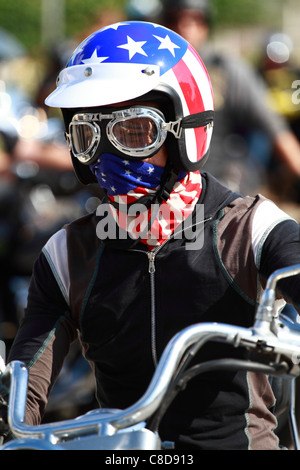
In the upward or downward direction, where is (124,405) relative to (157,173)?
downward

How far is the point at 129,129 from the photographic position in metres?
2.61

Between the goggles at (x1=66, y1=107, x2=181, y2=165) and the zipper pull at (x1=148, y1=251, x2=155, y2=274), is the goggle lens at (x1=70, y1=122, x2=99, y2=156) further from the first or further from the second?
the zipper pull at (x1=148, y1=251, x2=155, y2=274)

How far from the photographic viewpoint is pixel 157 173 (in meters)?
2.73

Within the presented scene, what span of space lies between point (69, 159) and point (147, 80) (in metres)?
3.67

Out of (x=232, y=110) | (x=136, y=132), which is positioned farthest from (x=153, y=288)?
(x=232, y=110)

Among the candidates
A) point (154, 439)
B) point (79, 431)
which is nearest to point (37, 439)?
point (79, 431)

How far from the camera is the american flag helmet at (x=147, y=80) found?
2559 millimetres

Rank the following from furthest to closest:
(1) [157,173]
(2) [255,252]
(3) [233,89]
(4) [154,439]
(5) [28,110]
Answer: (5) [28,110] → (3) [233,89] → (1) [157,173] → (2) [255,252] → (4) [154,439]

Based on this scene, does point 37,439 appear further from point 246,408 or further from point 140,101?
point 140,101

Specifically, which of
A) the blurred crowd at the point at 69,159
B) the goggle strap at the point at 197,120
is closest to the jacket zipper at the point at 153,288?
the goggle strap at the point at 197,120

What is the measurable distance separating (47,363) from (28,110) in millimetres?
4175

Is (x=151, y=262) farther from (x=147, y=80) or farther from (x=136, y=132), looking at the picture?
(x=147, y=80)

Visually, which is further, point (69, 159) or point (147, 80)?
point (69, 159)

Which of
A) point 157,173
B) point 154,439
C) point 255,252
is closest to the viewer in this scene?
point 154,439
